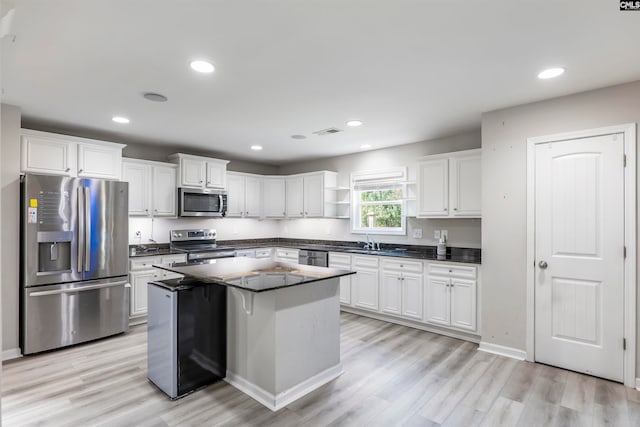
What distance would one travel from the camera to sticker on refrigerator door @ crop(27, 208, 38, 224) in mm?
3449

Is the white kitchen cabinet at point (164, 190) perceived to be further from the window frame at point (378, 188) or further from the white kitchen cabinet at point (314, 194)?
the window frame at point (378, 188)

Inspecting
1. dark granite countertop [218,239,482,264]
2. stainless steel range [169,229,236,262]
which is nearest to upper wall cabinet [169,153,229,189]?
stainless steel range [169,229,236,262]

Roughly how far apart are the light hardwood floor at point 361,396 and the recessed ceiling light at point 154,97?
2509mm

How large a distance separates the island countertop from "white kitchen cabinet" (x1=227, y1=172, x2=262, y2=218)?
106 inches

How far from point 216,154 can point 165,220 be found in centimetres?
140

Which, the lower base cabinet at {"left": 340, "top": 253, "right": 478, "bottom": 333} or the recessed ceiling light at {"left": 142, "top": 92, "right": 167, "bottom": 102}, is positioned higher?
the recessed ceiling light at {"left": 142, "top": 92, "right": 167, "bottom": 102}

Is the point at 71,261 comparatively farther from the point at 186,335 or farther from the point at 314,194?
the point at 314,194

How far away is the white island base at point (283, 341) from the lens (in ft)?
8.35

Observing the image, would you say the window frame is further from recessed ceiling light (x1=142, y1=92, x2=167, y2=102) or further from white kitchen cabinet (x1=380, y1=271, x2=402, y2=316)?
recessed ceiling light (x1=142, y1=92, x2=167, y2=102)

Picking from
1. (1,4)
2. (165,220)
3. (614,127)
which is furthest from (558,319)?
(165,220)

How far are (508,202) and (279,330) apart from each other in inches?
102

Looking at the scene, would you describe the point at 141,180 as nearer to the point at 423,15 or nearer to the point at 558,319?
the point at 423,15

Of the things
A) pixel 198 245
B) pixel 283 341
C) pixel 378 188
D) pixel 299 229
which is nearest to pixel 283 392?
pixel 283 341

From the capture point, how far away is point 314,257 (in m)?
5.52
